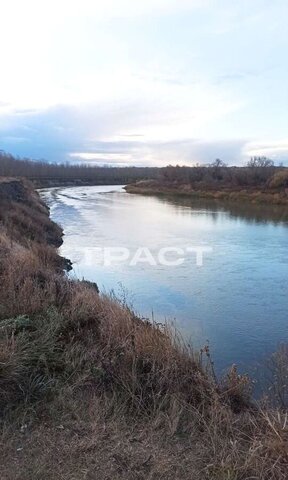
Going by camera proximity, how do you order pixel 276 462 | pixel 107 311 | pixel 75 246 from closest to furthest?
pixel 276 462, pixel 107 311, pixel 75 246

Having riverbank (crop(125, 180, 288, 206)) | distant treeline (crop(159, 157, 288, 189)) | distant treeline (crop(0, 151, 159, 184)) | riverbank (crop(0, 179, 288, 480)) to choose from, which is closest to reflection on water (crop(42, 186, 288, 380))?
riverbank (crop(0, 179, 288, 480))

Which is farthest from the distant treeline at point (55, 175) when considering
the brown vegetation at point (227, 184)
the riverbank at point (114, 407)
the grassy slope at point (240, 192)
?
the riverbank at point (114, 407)

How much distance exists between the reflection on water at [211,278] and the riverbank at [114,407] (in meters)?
2.37

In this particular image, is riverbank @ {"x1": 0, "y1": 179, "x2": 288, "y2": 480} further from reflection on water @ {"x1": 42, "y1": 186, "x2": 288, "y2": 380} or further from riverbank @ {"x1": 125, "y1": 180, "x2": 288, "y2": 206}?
riverbank @ {"x1": 125, "y1": 180, "x2": 288, "y2": 206}

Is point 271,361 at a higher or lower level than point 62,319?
lower

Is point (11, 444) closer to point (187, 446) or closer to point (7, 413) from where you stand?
point (7, 413)

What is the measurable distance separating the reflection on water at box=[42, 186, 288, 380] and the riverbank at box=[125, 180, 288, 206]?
1526 centimetres

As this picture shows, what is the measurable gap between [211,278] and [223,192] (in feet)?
117

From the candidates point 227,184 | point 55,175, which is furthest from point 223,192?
point 55,175

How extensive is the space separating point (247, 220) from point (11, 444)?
984 inches

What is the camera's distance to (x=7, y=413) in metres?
3.33

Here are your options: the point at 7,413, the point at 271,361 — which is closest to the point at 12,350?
the point at 7,413

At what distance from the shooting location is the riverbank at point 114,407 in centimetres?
291

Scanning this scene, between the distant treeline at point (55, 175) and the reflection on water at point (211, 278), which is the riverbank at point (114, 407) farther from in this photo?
the distant treeline at point (55, 175)
